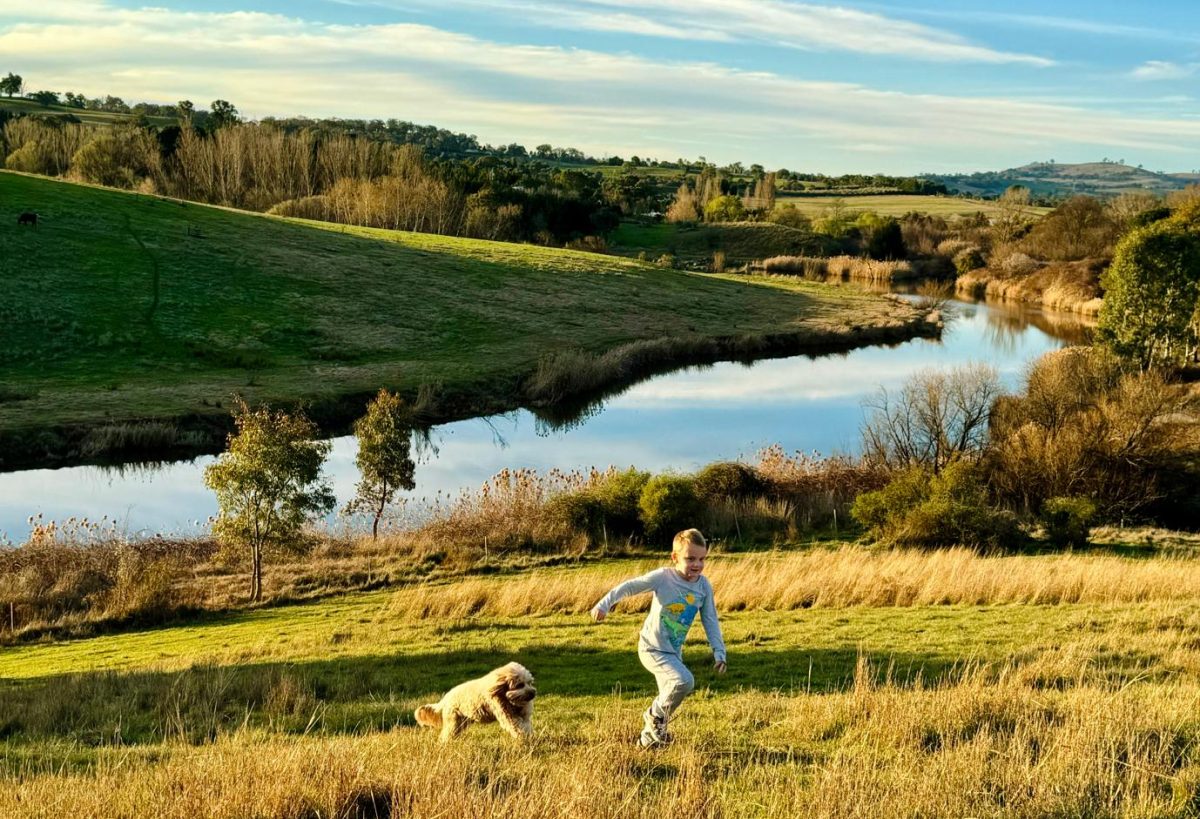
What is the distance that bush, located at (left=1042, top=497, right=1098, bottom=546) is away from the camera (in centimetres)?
2248

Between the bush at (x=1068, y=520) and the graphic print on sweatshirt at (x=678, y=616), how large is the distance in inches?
696

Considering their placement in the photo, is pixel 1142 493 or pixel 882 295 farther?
pixel 882 295

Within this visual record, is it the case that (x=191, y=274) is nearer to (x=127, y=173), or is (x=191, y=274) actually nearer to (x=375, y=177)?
(x=127, y=173)

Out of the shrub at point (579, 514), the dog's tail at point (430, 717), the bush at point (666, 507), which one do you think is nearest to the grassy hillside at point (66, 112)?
the shrub at point (579, 514)

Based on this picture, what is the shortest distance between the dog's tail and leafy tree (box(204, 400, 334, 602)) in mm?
13463

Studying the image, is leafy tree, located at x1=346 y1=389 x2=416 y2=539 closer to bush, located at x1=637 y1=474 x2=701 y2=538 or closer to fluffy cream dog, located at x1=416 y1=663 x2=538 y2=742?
bush, located at x1=637 y1=474 x2=701 y2=538

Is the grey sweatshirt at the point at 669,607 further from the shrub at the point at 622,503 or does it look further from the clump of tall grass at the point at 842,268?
the clump of tall grass at the point at 842,268

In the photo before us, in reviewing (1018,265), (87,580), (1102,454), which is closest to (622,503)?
(87,580)

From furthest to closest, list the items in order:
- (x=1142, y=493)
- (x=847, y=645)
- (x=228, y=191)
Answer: (x=228, y=191)
(x=1142, y=493)
(x=847, y=645)

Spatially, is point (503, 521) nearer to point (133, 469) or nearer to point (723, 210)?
point (133, 469)

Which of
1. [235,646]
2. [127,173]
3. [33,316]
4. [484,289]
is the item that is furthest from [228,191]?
[235,646]

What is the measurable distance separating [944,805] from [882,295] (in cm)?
8723

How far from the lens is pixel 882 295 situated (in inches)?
3482

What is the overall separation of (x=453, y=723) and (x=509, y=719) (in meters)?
0.68
